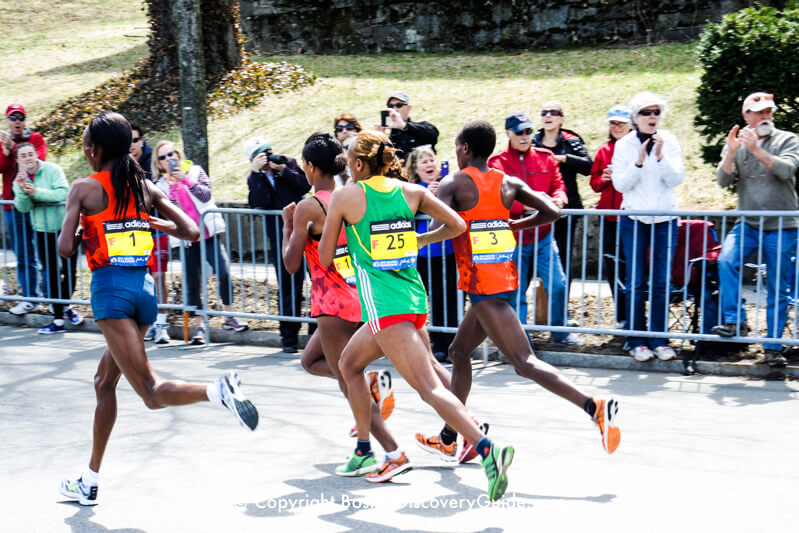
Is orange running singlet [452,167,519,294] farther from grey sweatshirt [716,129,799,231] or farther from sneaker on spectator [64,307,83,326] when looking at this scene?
sneaker on spectator [64,307,83,326]

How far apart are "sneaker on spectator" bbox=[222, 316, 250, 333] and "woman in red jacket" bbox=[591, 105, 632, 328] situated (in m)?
3.58

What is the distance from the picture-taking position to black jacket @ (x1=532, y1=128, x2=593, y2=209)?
9.40 meters

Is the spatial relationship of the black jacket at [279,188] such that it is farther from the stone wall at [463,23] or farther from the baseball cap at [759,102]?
the stone wall at [463,23]

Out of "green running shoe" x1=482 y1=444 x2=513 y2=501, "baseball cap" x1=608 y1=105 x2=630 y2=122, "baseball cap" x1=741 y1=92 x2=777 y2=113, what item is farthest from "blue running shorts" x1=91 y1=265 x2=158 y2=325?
"baseball cap" x1=608 y1=105 x2=630 y2=122

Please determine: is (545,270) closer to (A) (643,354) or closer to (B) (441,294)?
(B) (441,294)

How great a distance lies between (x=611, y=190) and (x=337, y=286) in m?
4.07

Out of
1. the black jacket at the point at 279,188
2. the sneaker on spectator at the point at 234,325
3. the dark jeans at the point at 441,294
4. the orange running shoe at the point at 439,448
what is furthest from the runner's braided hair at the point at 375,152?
the sneaker on spectator at the point at 234,325

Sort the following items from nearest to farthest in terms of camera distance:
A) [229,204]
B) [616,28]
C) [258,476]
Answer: [258,476]
[229,204]
[616,28]

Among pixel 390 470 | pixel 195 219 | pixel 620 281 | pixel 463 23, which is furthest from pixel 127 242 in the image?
Answer: pixel 463 23

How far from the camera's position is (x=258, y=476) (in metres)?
5.93

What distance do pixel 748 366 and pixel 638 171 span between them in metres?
→ 1.83

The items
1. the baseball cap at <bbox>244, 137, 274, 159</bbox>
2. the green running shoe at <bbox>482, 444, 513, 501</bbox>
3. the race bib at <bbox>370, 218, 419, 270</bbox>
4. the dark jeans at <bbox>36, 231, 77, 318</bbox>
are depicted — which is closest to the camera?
the green running shoe at <bbox>482, 444, 513, 501</bbox>

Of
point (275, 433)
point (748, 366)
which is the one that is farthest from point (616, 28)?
point (275, 433)

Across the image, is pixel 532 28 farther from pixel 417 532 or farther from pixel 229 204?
pixel 417 532
